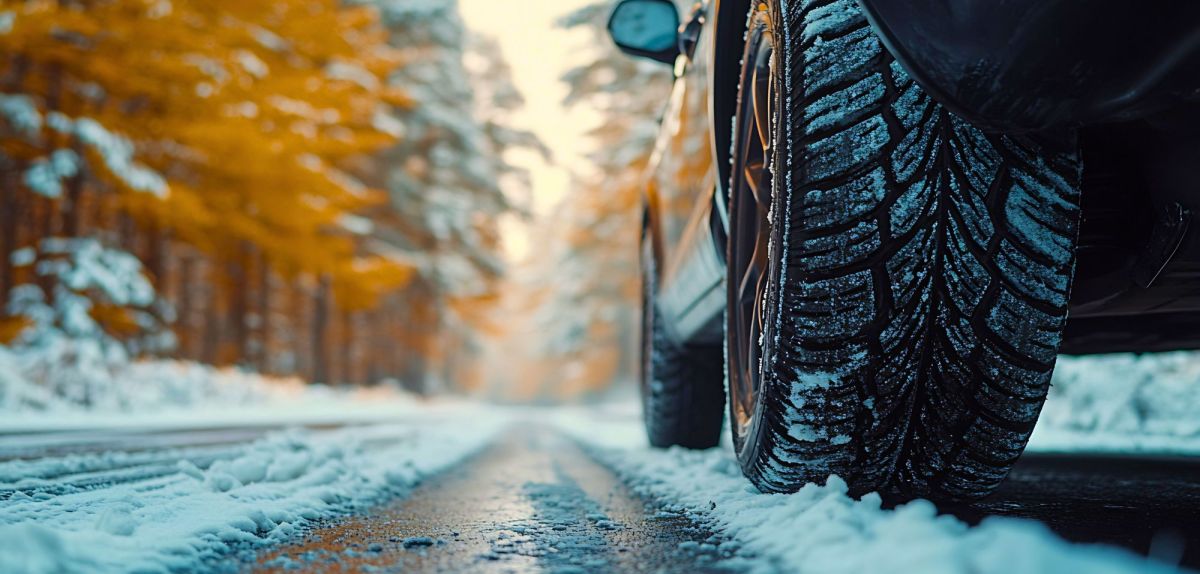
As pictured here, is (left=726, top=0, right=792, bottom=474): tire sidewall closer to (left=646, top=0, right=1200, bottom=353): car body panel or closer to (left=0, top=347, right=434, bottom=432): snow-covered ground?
(left=646, top=0, right=1200, bottom=353): car body panel

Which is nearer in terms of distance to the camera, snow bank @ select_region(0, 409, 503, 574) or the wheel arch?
snow bank @ select_region(0, 409, 503, 574)

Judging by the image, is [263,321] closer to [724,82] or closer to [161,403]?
[161,403]

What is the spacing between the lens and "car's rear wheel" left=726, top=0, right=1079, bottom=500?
159 cm

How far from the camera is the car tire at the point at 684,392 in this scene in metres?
3.80

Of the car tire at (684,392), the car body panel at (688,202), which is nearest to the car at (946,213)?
the car body panel at (688,202)

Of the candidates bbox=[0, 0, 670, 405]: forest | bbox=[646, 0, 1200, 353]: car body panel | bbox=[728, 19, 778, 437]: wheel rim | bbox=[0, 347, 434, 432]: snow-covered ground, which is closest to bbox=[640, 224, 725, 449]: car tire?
bbox=[646, 0, 1200, 353]: car body panel

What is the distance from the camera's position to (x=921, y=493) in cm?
186

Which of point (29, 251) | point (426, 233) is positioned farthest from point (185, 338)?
point (29, 251)

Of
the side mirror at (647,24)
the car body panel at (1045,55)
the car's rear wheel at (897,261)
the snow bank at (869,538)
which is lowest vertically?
the snow bank at (869,538)

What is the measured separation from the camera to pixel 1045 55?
1.32 m

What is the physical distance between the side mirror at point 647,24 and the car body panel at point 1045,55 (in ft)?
6.55

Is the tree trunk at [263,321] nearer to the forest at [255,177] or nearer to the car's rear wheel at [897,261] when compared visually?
the forest at [255,177]

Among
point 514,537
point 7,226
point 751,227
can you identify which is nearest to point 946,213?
A: point 751,227

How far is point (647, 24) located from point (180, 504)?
2.35m
